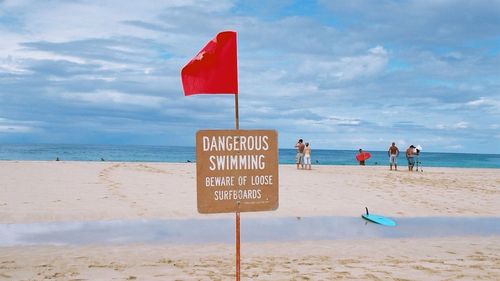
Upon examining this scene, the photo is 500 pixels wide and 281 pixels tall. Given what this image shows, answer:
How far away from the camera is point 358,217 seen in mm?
14094

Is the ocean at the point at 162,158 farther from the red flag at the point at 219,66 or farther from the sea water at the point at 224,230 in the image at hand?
the red flag at the point at 219,66

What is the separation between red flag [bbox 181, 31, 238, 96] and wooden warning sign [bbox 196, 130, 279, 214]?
590 millimetres

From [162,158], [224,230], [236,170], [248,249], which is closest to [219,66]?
[236,170]

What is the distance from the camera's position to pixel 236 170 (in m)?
5.54

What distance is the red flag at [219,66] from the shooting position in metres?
5.70

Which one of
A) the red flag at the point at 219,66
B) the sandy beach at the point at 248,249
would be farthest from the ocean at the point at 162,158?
the red flag at the point at 219,66

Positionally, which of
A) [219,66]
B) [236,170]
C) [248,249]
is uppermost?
[219,66]

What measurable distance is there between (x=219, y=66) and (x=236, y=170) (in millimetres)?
1250

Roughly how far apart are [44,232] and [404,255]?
791 centimetres

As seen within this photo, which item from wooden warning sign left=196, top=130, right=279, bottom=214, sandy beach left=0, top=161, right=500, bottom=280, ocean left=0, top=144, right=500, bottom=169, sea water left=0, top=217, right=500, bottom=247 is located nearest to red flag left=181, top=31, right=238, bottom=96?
wooden warning sign left=196, top=130, right=279, bottom=214

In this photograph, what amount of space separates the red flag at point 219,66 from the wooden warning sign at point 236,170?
23.2 inches

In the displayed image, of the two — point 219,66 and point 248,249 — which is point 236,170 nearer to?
point 219,66

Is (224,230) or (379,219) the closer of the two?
(224,230)

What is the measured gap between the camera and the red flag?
5699 millimetres
